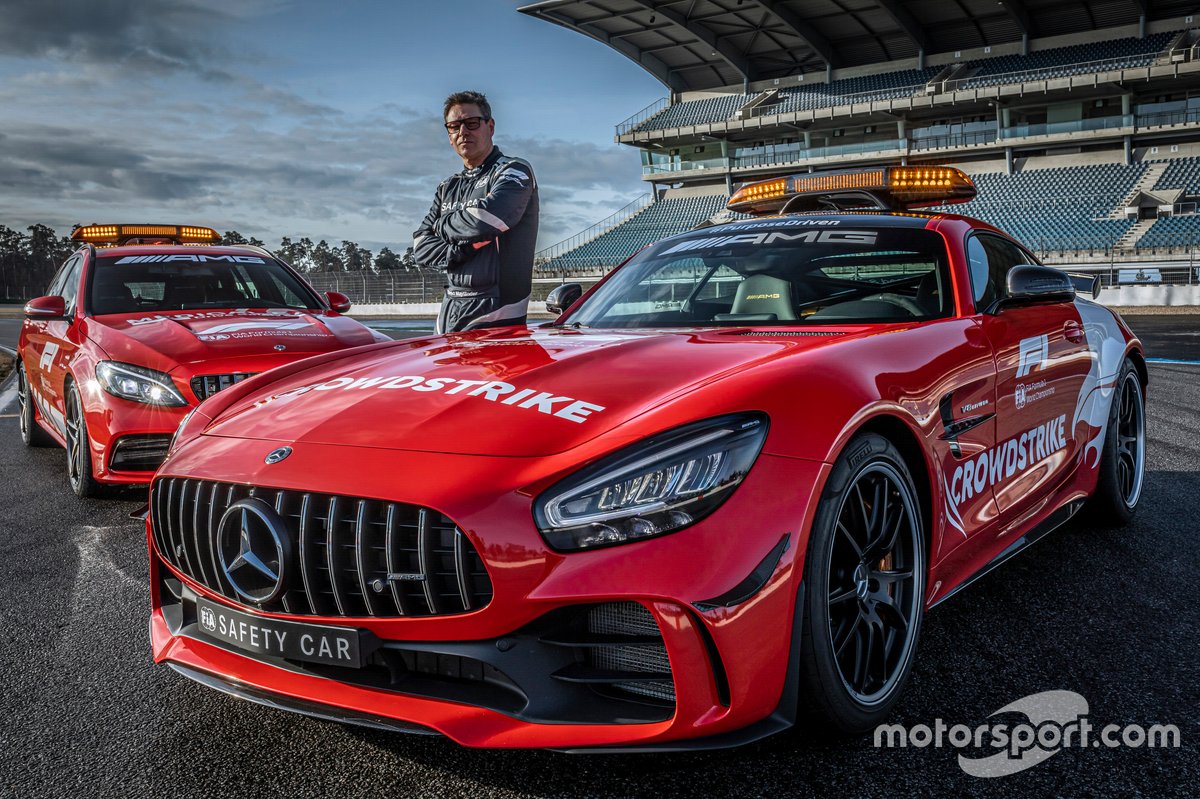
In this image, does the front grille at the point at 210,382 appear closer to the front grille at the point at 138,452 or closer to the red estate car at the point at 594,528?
the front grille at the point at 138,452

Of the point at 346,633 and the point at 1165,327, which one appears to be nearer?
the point at 346,633

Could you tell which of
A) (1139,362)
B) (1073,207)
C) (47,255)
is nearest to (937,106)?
(1073,207)

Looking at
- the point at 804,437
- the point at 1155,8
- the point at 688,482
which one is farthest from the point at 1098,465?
the point at 1155,8

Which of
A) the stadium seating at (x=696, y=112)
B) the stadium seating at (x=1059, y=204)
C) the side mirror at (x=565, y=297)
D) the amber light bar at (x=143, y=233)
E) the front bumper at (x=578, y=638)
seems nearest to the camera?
the front bumper at (x=578, y=638)

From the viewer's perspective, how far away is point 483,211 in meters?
4.52

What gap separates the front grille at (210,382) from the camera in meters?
4.54

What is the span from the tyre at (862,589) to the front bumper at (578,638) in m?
0.10

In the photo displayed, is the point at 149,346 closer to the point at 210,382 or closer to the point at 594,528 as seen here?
the point at 210,382

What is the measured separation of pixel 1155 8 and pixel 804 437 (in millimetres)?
44328

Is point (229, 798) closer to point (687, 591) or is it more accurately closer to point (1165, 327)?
point (687, 591)

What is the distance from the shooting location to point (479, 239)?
459 centimetres

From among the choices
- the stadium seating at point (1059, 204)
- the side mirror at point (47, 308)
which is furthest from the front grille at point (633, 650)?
the stadium seating at point (1059, 204)

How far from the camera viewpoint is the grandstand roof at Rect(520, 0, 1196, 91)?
38844 millimetres

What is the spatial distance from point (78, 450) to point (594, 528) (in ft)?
13.4
